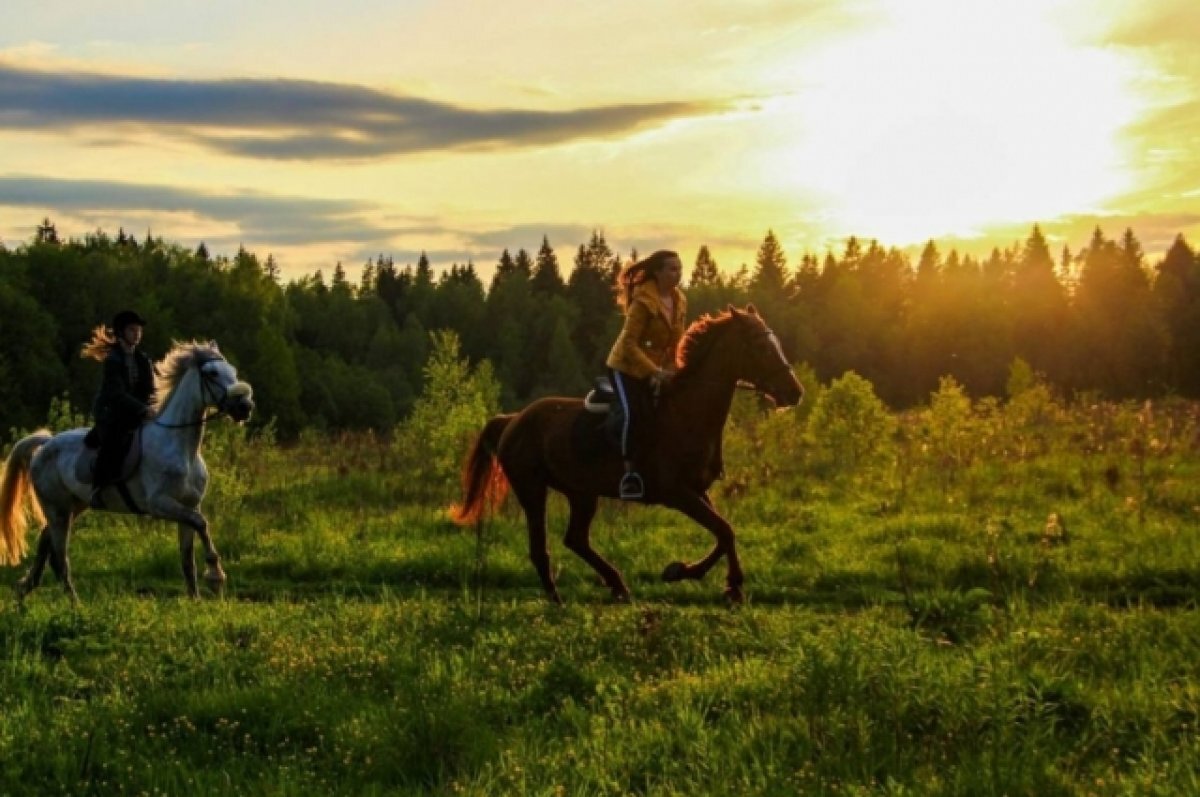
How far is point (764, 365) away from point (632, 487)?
1.73m

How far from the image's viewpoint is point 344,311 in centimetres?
9081

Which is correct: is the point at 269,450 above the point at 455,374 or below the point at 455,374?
below

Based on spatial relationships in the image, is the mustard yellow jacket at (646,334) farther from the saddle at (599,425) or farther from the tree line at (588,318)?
the tree line at (588,318)

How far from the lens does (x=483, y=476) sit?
38.1 feet

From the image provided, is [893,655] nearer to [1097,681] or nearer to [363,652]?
[1097,681]

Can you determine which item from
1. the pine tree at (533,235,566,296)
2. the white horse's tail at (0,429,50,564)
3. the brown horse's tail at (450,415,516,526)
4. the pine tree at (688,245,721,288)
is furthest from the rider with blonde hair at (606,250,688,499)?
the pine tree at (688,245,721,288)

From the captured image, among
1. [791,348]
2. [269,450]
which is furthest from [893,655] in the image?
[791,348]

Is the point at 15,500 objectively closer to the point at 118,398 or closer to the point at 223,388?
the point at 118,398

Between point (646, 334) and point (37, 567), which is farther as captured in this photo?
point (37, 567)

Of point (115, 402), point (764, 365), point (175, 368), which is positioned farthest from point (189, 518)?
point (764, 365)

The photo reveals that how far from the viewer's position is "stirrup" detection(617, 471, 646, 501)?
10219 mm

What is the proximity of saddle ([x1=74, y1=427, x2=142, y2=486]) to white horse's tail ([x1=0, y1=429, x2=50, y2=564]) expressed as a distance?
0.80 meters

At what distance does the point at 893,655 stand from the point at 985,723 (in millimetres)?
883

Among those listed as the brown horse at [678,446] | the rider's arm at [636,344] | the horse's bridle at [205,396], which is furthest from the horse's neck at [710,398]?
the horse's bridle at [205,396]
